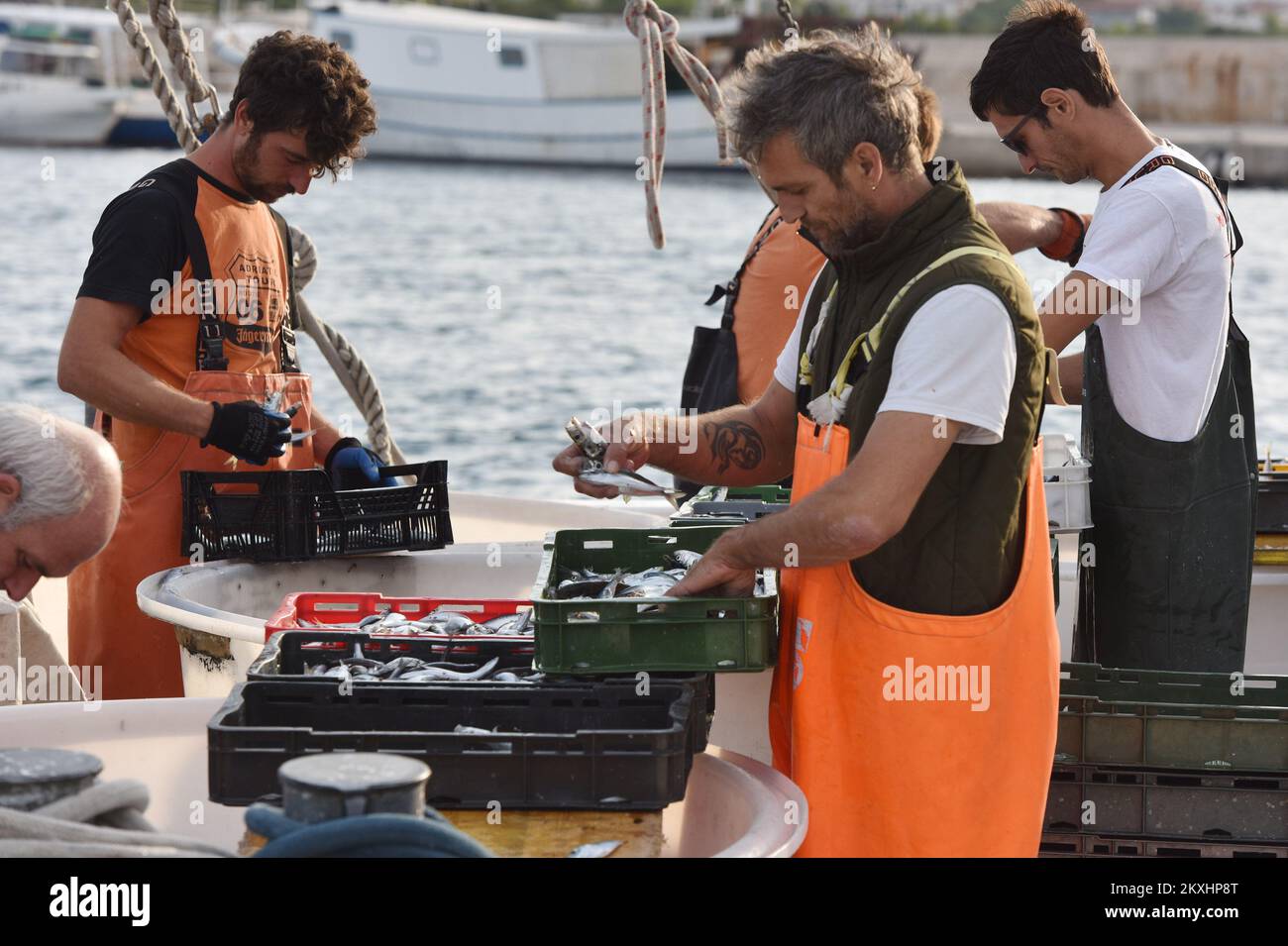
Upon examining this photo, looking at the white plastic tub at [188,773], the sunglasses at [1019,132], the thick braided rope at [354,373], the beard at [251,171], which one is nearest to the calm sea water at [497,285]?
the thick braided rope at [354,373]

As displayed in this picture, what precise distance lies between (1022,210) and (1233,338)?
0.60m

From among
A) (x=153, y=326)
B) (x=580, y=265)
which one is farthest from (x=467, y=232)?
(x=153, y=326)

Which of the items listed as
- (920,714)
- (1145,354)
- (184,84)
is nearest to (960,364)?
(920,714)

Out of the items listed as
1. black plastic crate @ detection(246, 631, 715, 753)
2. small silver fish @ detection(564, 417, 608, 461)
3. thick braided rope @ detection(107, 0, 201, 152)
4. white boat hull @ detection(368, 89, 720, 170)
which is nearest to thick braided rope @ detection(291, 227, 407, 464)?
thick braided rope @ detection(107, 0, 201, 152)

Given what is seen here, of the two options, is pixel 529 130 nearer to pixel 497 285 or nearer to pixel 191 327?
pixel 497 285

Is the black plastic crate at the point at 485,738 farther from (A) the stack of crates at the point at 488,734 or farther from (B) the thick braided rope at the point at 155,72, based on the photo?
(B) the thick braided rope at the point at 155,72

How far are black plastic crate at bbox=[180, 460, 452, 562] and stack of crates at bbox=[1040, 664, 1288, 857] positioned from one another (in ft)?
5.40

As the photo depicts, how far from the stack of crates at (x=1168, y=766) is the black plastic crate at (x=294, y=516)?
5.40 ft

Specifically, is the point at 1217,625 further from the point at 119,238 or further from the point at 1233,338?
the point at 119,238

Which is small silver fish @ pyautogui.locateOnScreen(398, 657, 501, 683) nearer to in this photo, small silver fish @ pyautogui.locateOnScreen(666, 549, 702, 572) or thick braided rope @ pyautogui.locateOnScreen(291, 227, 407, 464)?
Answer: small silver fish @ pyautogui.locateOnScreen(666, 549, 702, 572)

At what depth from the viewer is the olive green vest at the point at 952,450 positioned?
272cm

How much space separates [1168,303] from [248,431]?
6.67 feet

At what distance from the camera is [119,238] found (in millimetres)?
3801

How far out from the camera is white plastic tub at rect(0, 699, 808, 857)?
2746 millimetres
